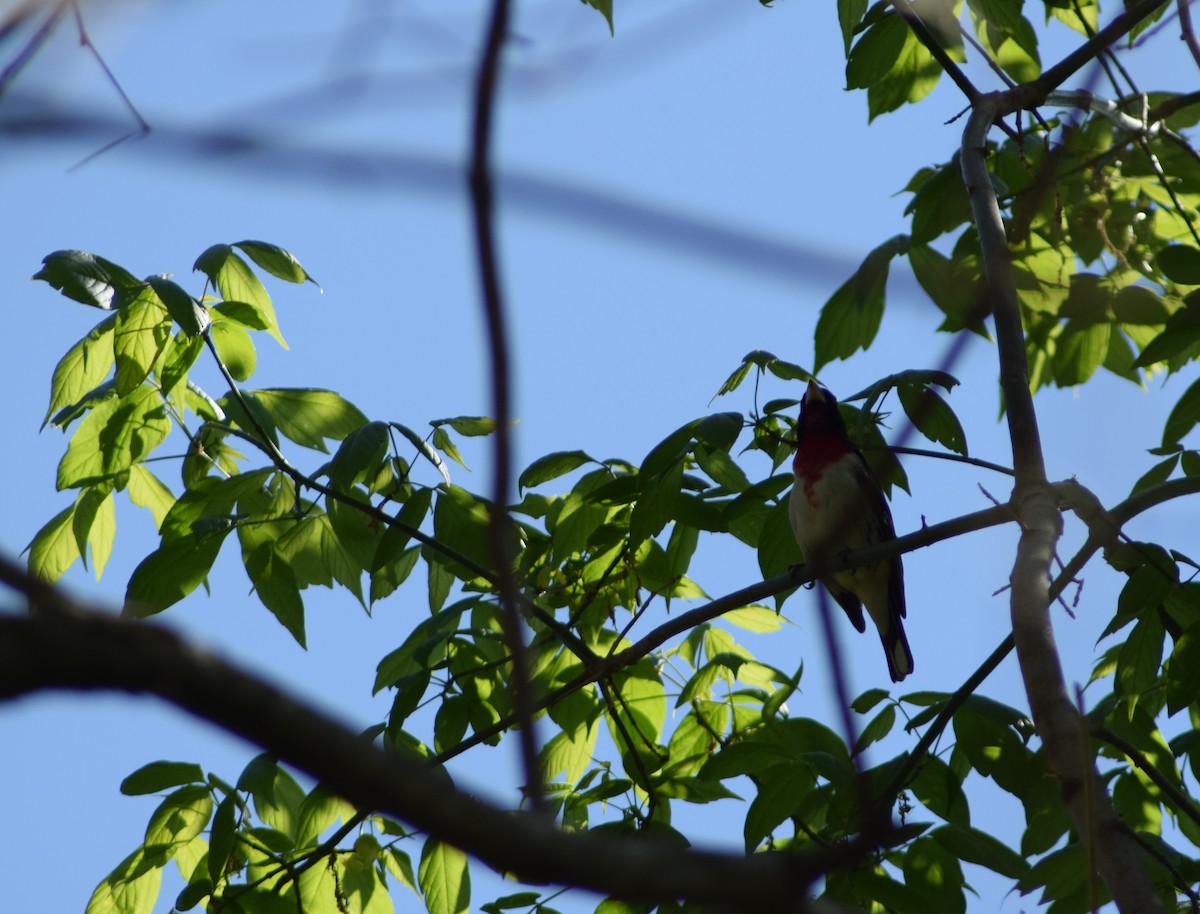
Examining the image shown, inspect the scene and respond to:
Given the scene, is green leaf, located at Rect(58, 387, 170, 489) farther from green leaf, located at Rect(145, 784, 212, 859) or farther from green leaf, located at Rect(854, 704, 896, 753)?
green leaf, located at Rect(854, 704, 896, 753)

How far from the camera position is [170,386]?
161 inches

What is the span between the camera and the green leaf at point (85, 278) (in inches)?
148

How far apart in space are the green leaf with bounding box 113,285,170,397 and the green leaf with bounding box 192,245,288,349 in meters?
0.27

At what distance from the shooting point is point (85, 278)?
12.5 feet

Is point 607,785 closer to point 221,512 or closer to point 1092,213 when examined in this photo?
point 221,512

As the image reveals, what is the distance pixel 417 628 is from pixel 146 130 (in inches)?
127

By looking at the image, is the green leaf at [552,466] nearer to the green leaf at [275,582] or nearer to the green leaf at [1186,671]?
the green leaf at [275,582]

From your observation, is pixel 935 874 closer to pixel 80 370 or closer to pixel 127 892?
pixel 127 892

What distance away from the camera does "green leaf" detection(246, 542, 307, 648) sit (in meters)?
3.98

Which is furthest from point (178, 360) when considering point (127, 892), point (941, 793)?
point (941, 793)

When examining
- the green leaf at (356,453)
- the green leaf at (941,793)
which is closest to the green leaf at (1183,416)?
the green leaf at (941,793)

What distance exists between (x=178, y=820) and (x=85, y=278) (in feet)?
5.72

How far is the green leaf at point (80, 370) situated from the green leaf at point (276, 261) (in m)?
0.54

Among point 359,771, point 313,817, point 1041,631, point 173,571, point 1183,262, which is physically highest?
point 1183,262
